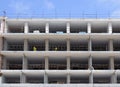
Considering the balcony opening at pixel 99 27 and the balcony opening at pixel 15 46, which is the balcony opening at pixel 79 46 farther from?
the balcony opening at pixel 15 46

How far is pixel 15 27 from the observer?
6175 centimetres

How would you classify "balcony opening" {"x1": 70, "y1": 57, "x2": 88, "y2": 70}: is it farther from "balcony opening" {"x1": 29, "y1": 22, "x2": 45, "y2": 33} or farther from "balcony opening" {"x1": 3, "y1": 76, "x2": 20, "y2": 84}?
"balcony opening" {"x1": 3, "y1": 76, "x2": 20, "y2": 84}

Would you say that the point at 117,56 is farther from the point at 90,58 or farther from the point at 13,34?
the point at 13,34

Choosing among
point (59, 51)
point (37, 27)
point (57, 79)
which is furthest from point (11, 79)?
point (37, 27)

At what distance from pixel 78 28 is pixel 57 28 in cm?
333

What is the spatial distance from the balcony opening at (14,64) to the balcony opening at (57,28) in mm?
7097

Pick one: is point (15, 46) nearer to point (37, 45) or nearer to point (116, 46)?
point (37, 45)

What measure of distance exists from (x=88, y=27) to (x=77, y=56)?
188 inches

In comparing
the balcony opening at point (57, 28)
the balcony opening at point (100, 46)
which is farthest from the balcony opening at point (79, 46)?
the balcony opening at point (57, 28)

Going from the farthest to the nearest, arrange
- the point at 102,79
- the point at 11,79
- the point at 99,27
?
the point at 99,27, the point at 102,79, the point at 11,79

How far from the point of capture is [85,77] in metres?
59.1

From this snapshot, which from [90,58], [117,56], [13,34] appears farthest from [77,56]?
[13,34]

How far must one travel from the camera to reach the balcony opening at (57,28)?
5997cm

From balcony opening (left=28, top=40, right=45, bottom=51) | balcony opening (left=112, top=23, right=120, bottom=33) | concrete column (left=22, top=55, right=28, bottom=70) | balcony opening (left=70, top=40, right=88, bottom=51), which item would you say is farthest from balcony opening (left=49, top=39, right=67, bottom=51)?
balcony opening (left=112, top=23, right=120, bottom=33)
